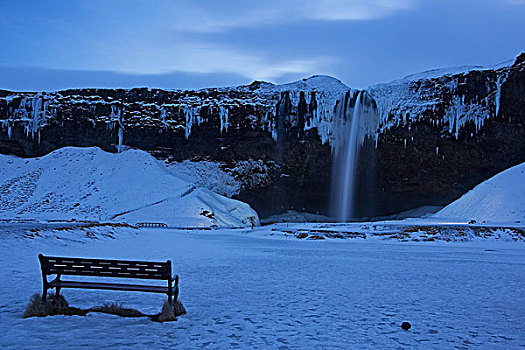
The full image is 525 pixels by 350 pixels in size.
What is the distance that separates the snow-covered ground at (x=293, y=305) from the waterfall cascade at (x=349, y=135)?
32948 millimetres

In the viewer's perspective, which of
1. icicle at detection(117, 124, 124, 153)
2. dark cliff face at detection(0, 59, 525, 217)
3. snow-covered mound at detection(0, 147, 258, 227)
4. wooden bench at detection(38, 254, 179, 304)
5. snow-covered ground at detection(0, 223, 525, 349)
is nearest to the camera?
snow-covered ground at detection(0, 223, 525, 349)

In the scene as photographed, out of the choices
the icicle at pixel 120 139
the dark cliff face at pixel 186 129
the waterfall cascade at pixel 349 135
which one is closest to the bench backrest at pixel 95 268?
the waterfall cascade at pixel 349 135

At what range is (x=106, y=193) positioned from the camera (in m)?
42.0

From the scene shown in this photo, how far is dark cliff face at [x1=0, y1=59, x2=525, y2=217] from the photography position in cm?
4341

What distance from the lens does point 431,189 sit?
164ft

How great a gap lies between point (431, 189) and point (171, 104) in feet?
104

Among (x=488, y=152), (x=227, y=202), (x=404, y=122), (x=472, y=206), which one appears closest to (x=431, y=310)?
(x=472, y=206)

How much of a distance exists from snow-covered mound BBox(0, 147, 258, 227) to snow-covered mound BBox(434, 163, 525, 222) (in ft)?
58.4

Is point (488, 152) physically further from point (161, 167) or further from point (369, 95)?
point (161, 167)

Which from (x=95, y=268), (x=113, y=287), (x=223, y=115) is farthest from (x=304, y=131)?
(x=113, y=287)

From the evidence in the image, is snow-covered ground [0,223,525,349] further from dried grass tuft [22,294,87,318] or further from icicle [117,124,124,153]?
icicle [117,124,124,153]

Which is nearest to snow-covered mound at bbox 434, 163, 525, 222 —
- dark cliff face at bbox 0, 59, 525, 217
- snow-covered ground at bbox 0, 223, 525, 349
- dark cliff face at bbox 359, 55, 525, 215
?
dark cliff face at bbox 359, 55, 525, 215

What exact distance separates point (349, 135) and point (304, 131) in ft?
17.1

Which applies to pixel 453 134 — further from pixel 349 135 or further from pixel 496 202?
pixel 496 202
